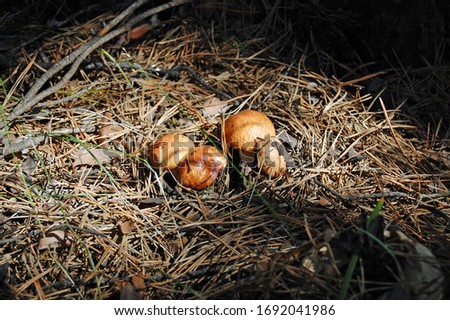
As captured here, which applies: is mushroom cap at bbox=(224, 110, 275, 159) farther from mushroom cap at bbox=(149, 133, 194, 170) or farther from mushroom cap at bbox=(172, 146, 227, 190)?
mushroom cap at bbox=(149, 133, 194, 170)

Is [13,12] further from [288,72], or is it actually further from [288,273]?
[288,273]

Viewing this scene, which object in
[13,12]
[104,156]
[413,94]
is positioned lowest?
[413,94]

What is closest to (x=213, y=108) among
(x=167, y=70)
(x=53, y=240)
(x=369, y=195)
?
(x=167, y=70)

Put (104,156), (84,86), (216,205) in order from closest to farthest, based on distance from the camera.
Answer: (216,205) → (104,156) → (84,86)

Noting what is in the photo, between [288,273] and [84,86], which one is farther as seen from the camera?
[84,86]

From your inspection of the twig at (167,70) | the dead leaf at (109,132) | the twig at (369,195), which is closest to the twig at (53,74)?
the twig at (167,70)

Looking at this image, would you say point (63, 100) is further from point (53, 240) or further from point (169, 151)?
point (53, 240)

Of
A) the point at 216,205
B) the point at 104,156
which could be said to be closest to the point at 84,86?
the point at 104,156

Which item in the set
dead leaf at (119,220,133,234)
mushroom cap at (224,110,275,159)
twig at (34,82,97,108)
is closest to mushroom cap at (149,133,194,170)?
mushroom cap at (224,110,275,159)
